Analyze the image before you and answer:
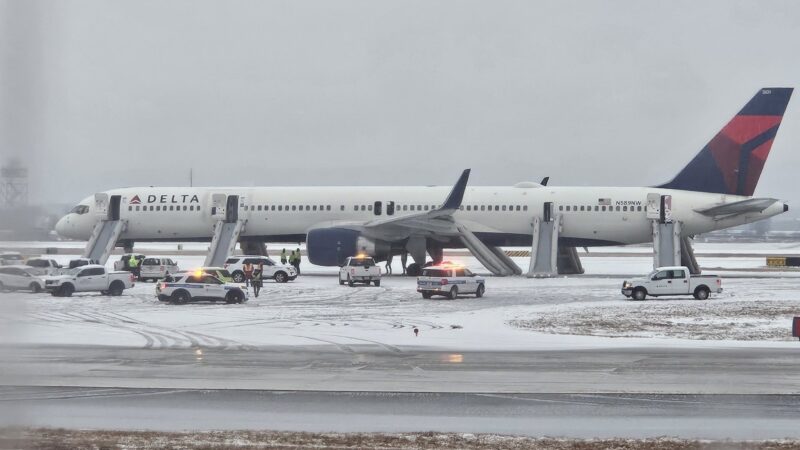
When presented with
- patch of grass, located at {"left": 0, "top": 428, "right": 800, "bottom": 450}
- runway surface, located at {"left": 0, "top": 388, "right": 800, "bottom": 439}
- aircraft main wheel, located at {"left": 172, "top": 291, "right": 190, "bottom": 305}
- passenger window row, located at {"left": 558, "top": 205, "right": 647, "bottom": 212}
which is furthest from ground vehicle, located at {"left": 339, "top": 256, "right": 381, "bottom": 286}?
patch of grass, located at {"left": 0, "top": 428, "right": 800, "bottom": 450}

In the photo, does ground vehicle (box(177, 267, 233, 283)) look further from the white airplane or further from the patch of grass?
the patch of grass

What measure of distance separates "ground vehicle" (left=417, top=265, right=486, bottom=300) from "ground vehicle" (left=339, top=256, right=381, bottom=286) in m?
7.98

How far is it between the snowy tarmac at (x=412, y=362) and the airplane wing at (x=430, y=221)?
15.1m

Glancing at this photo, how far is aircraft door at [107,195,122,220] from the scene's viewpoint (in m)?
66.2

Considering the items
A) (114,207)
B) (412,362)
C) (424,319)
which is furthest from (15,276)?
(114,207)

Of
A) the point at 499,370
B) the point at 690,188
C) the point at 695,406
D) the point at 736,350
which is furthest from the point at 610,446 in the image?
the point at 690,188

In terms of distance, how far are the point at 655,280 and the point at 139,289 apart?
25525mm

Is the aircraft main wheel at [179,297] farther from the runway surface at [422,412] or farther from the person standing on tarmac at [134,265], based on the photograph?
the runway surface at [422,412]

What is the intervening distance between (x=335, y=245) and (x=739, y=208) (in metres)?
23.4

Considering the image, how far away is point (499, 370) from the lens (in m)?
23.8

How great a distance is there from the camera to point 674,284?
153ft

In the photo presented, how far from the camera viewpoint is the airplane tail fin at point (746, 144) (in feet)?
201

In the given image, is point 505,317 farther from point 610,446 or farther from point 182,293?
point 610,446

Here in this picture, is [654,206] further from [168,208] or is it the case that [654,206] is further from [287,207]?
[168,208]
